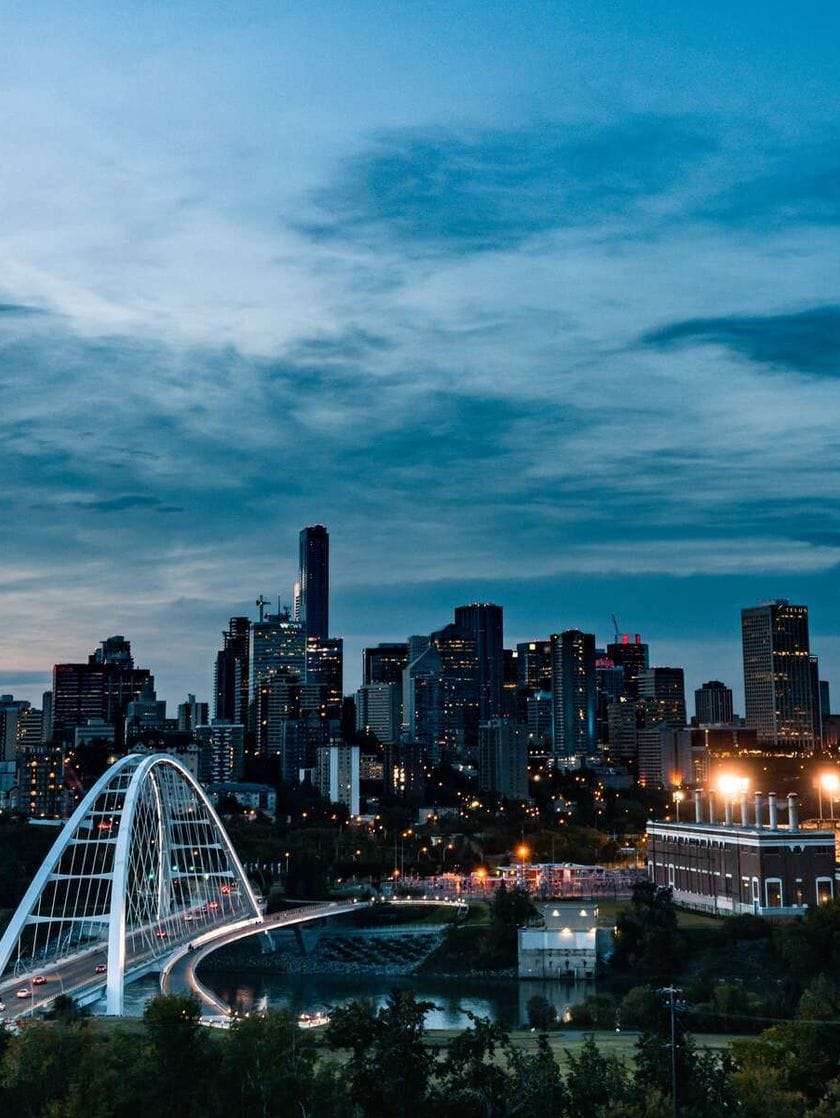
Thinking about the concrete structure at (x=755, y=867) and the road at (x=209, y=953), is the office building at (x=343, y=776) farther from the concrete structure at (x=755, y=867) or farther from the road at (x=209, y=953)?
the concrete structure at (x=755, y=867)

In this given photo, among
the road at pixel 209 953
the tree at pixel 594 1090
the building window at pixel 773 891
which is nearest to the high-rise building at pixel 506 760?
the road at pixel 209 953

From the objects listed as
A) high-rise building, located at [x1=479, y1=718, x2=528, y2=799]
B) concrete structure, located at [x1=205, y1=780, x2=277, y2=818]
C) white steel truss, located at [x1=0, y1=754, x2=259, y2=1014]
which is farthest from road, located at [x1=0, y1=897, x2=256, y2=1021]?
high-rise building, located at [x1=479, y1=718, x2=528, y2=799]

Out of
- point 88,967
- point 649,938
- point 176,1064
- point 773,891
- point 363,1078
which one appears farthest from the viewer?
point 773,891

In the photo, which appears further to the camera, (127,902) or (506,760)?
(506,760)

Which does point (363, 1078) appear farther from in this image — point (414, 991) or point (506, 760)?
point (506, 760)

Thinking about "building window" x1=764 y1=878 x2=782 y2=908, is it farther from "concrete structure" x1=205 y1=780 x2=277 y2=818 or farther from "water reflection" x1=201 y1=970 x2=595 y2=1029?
"concrete structure" x1=205 y1=780 x2=277 y2=818

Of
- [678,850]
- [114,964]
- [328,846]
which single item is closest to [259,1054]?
[114,964]

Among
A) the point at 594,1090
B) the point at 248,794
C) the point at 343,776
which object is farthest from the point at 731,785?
the point at 248,794
